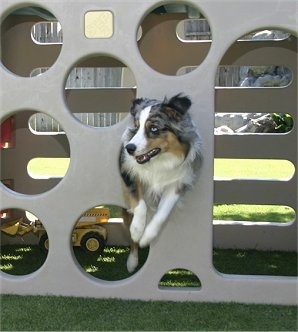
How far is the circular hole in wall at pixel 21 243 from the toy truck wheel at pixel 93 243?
389 mm

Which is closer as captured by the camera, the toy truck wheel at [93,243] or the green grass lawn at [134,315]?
the green grass lawn at [134,315]

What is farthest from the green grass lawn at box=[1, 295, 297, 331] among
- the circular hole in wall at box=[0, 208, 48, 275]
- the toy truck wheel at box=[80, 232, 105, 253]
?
the toy truck wheel at box=[80, 232, 105, 253]

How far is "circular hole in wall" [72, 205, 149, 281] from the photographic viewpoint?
15.9ft

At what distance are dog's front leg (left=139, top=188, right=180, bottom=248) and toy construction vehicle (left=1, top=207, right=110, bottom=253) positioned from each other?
1770 millimetres

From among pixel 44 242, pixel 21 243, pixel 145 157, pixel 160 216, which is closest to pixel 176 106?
pixel 145 157

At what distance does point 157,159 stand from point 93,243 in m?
1.99

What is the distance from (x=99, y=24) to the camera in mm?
3764

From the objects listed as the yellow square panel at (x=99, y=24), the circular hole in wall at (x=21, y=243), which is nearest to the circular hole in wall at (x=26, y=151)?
the circular hole in wall at (x=21, y=243)

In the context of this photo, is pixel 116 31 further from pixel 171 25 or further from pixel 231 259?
pixel 231 259

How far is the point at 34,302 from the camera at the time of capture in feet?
12.5

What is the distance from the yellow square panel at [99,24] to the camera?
3746mm

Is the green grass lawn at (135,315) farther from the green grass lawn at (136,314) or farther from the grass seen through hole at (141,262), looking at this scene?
the grass seen through hole at (141,262)

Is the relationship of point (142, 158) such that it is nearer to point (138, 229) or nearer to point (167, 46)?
point (138, 229)

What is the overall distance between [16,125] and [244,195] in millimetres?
2449
